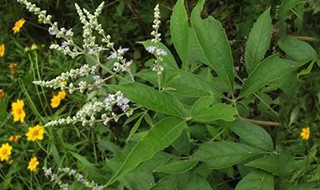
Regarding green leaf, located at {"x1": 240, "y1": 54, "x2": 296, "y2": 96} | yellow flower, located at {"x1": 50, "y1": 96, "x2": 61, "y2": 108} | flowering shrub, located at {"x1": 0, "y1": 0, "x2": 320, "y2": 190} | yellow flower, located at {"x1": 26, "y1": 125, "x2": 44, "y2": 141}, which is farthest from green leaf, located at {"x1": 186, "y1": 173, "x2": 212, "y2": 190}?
yellow flower, located at {"x1": 50, "y1": 96, "x2": 61, "y2": 108}

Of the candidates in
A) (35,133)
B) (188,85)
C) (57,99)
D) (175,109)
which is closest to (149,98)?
(175,109)

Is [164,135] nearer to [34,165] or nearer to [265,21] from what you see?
[265,21]

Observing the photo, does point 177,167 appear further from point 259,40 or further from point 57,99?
point 57,99

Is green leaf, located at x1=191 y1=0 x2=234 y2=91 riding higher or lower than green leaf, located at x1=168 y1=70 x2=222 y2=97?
higher

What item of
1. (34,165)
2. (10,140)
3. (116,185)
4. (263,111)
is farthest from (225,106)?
(10,140)

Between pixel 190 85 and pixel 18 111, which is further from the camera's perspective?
pixel 18 111

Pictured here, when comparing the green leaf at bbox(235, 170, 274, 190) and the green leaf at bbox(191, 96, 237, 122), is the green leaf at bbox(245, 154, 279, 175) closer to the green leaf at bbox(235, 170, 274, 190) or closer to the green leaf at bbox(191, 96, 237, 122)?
the green leaf at bbox(235, 170, 274, 190)
